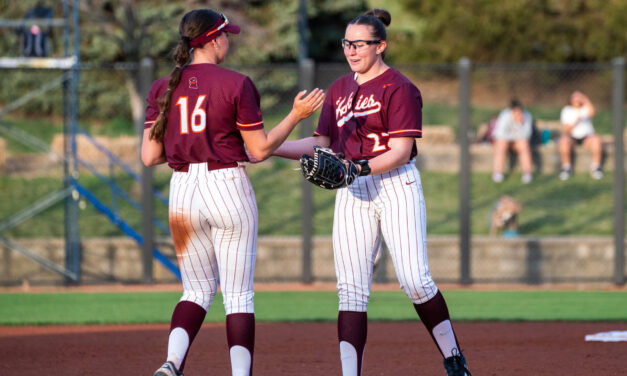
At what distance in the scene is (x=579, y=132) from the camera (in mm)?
14922

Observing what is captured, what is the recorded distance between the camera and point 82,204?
16.3m

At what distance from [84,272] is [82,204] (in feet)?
13.3

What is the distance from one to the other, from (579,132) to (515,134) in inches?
46.3

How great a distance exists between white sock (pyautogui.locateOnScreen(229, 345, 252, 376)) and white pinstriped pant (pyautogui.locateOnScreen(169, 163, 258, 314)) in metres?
0.20

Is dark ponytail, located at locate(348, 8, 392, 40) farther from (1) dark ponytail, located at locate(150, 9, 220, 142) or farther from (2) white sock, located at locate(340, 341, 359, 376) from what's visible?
(2) white sock, located at locate(340, 341, 359, 376)

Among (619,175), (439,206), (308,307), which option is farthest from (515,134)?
(308,307)

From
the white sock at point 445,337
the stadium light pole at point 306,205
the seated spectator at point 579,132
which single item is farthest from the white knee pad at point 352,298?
the seated spectator at point 579,132

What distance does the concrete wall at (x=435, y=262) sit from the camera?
12.2 metres

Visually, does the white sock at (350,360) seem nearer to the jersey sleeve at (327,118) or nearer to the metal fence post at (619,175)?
the jersey sleeve at (327,118)

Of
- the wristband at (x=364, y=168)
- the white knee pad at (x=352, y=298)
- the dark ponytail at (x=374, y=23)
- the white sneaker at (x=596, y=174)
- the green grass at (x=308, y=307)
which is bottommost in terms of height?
the green grass at (x=308, y=307)

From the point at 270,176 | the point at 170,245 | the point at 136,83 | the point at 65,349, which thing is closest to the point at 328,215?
the point at 270,176

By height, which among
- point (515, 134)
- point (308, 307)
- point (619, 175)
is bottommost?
point (308, 307)

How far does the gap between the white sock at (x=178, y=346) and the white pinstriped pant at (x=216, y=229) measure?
18 cm

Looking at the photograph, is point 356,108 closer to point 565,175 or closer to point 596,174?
point 596,174
